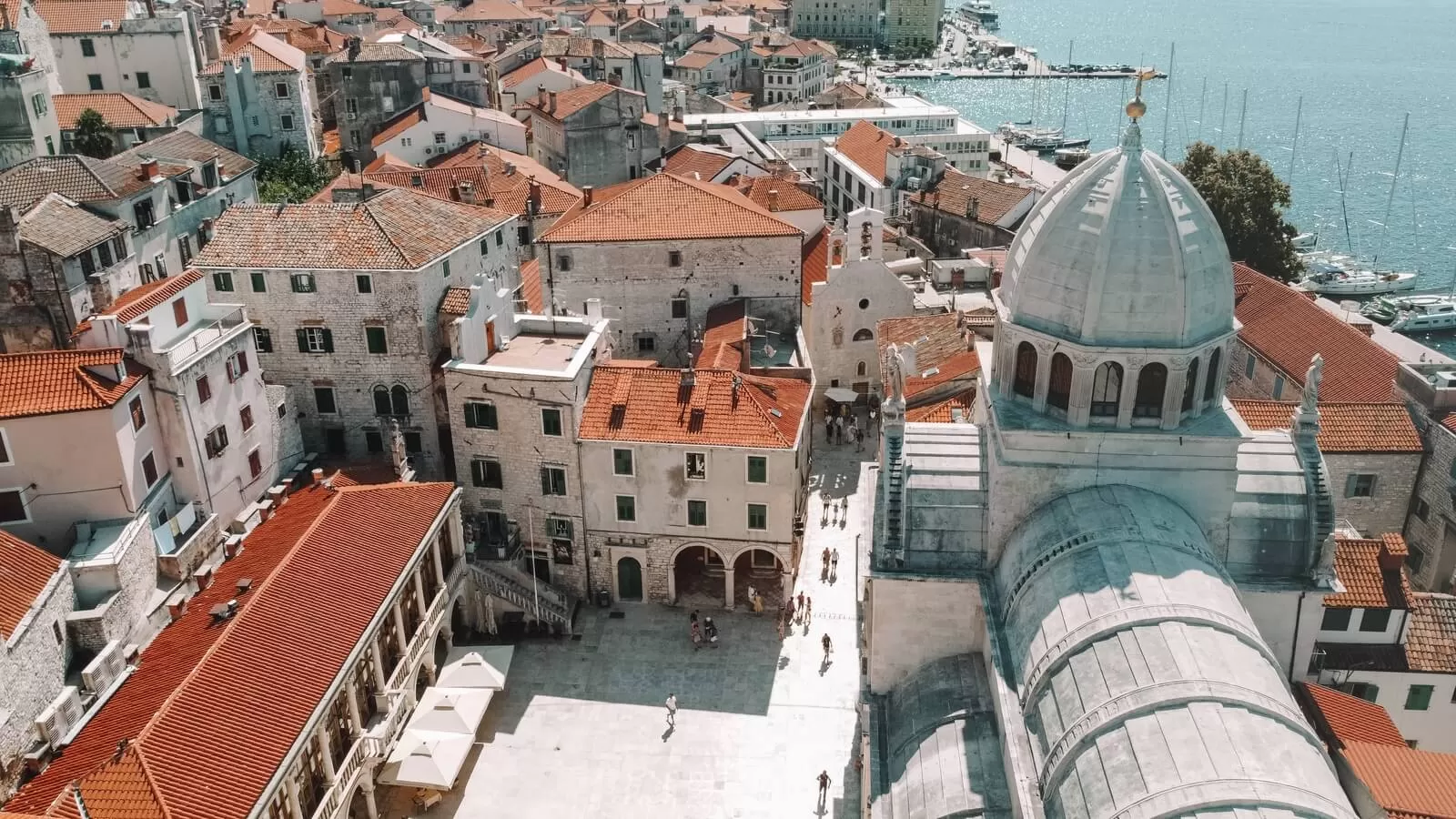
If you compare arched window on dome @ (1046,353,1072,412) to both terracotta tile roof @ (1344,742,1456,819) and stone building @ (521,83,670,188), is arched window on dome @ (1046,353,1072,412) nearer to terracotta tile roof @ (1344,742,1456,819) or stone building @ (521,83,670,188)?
terracotta tile roof @ (1344,742,1456,819)

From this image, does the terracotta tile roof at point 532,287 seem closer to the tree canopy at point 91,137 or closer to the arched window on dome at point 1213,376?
the tree canopy at point 91,137

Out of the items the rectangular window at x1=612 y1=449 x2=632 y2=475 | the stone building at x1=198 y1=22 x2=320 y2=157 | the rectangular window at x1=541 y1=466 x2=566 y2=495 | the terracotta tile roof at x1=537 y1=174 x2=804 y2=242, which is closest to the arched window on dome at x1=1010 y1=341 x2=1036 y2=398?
the rectangular window at x1=612 y1=449 x2=632 y2=475

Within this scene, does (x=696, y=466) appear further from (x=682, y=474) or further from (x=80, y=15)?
(x=80, y=15)

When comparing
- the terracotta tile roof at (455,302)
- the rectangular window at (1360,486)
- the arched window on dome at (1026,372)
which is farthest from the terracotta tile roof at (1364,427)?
the terracotta tile roof at (455,302)

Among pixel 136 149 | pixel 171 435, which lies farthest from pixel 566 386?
pixel 136 149

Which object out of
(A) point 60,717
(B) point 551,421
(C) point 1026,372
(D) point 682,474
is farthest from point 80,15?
(C) point 1026,372
